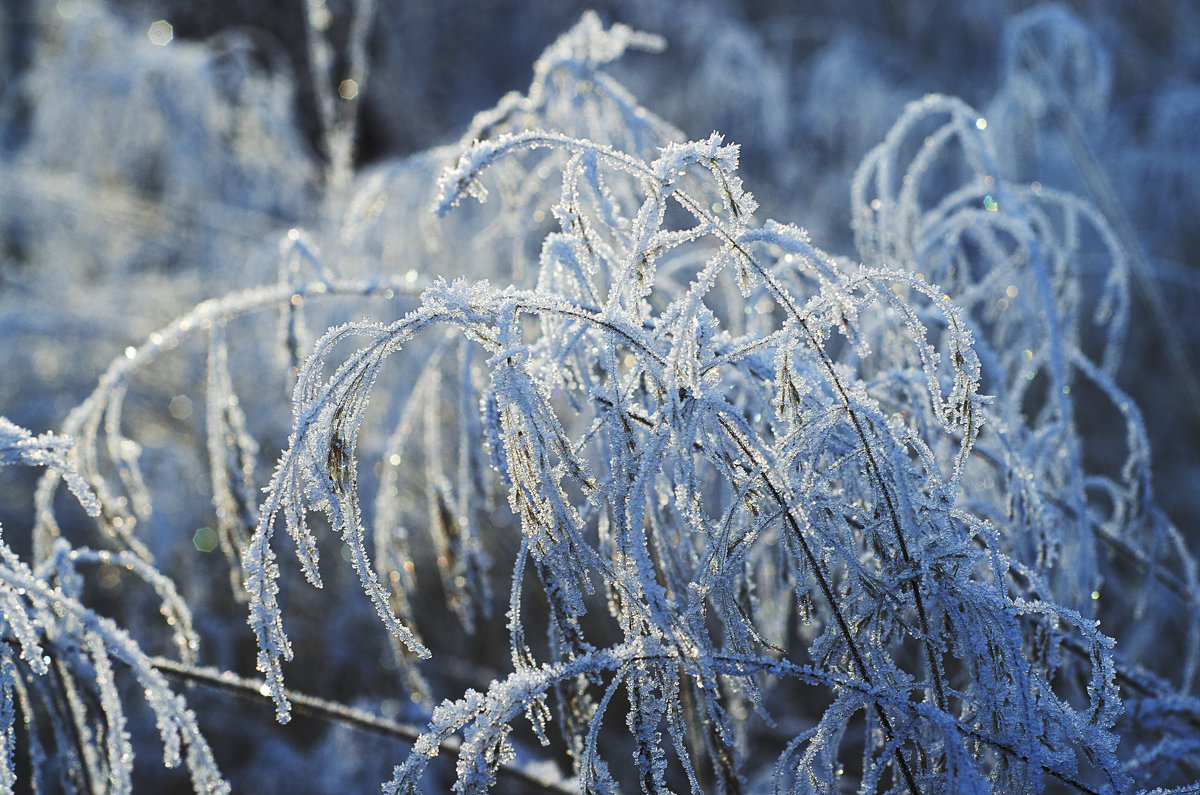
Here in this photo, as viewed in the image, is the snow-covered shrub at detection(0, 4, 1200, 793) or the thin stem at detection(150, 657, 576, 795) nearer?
the snow-covered shrub at detection(0, 4, 1200, 793)

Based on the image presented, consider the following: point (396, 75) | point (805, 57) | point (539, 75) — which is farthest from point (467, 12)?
point (539, 75)

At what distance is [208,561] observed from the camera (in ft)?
6.31

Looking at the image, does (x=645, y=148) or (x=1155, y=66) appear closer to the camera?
(x=645, y=148)

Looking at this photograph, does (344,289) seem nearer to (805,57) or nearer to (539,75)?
(539,75)

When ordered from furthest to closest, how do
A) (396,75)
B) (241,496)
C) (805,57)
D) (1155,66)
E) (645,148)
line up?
(396,75)
(805,57)
(1155,66)
(645,148)
(241,496)

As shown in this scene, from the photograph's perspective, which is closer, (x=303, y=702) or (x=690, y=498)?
(x=690, y=498)

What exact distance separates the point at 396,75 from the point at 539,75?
374cm

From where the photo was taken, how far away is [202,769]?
53cm

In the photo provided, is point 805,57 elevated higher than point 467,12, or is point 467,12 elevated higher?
point 467,12

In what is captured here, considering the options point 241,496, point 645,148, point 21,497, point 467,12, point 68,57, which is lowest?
point 241,496

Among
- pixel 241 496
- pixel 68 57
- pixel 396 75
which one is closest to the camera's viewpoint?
pixel 241 496

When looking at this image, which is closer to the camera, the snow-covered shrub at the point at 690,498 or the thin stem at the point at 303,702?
the snow-covered shrub at the point at 690,498

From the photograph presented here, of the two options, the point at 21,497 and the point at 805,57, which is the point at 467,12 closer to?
the point at 805,57

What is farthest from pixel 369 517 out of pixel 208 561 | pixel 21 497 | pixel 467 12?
pixel 467 12
